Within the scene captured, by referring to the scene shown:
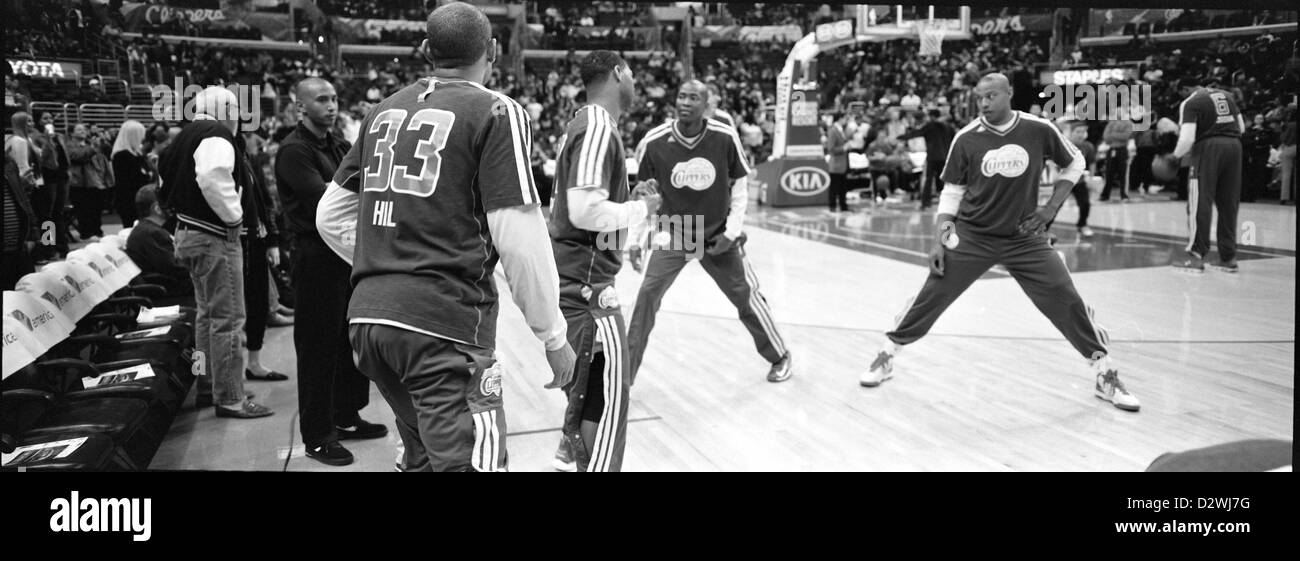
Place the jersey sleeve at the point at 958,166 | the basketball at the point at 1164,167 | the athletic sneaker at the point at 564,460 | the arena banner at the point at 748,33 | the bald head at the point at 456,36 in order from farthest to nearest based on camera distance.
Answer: the arena banner at the point at 748,33
the basketball at the point at 1164,167
the jersey sleeve at the point at 958,166
the athletic sneaker at the point at 564,460
the bald head at the point at 456,36

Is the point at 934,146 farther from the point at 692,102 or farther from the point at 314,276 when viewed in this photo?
the point at 314,276

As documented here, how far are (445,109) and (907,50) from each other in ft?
84.5

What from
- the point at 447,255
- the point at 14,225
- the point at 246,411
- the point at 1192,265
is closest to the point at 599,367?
the point at 447,255

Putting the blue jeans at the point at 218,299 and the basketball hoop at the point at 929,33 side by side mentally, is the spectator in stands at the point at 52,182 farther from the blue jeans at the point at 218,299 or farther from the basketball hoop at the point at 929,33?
the basketball hoop at the point at 929,33

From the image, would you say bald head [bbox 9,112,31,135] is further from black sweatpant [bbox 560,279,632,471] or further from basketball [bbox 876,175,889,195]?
basketball [bbox 876,175,889,195]

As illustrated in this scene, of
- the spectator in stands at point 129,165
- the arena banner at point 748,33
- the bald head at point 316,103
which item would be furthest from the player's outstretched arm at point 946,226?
the arena banner at point 748,33

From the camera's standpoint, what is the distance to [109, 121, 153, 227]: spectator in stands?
6.40 meters

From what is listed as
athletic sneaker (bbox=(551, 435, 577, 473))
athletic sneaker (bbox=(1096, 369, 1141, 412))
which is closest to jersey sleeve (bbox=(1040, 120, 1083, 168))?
athletic sneaker (bbox=(1096, 369, 1141, 412))

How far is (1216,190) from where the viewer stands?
8.02 meters

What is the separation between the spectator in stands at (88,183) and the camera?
877 centimetres
